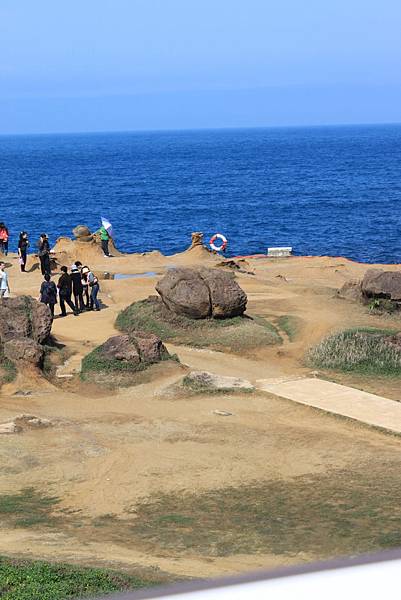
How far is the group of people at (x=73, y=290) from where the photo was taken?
2512 centimetres

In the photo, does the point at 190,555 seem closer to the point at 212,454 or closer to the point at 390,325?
the point at 212,454

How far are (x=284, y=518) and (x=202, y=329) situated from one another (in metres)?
12.2

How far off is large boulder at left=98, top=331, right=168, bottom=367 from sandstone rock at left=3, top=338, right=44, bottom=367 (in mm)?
1354

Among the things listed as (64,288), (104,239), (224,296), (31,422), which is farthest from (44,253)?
(31,422)

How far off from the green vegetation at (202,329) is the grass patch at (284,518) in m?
9.46

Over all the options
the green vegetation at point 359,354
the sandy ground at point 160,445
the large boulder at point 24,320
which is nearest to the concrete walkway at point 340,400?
the sandy ground at point 160,445

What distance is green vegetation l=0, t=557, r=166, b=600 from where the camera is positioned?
8.52 m

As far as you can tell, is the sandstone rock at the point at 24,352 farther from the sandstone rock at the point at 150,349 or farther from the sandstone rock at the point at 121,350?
the sandstone rock at the point at 150,349

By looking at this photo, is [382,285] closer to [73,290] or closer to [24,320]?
[73,290]

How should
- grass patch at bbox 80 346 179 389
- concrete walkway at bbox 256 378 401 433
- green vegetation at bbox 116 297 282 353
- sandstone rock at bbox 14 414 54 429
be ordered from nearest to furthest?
sandstone rock at bbox 14 414 54 429 → concrete walkway at bbox 256 378 401 433 → grass patch at bbox 80 346 179 389 → green vegetation at bbox 116 297 282 353

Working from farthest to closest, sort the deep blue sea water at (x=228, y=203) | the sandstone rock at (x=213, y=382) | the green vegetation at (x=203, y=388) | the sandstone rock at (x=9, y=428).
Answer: the deep blue sea water at (x=228, y=203) → the sandstone rock at (x=213, y=382) → the green vegetation at (x=203, y=388) → the sandstone rock at (x=9, y=428)

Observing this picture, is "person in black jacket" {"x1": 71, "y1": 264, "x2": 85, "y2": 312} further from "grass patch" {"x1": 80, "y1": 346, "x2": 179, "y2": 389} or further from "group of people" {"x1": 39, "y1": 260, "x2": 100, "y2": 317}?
"grass patch" {"x1": 80, "y1": 346, "x2": 179, "y2": 389}

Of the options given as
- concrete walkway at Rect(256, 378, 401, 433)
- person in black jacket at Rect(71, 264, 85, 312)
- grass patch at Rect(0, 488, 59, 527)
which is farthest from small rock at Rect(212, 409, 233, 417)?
person in black jacket at Rect(71, 264, 85, 312)

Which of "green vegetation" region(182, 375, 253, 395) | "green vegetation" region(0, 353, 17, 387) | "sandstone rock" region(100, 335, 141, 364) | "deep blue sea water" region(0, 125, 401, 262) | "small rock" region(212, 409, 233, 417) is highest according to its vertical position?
"sandstone rock" region(100, 335, 141, 364)
